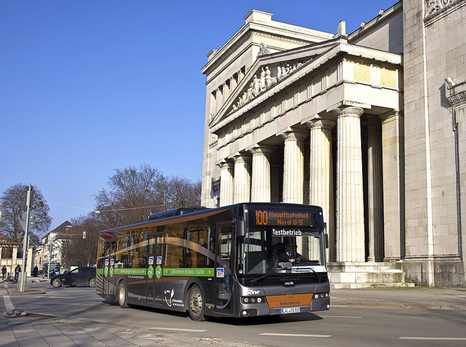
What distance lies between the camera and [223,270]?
11.3 meters

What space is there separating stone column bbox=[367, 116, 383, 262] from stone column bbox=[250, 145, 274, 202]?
8413 mm

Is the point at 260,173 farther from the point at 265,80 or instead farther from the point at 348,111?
the point at 348,111

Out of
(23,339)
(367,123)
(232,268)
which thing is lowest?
(23,339)

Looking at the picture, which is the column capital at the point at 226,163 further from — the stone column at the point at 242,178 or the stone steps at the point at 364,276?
the stone steps at the point at 364,276

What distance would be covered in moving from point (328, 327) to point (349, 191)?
49.9ft

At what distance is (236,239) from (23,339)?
462cm

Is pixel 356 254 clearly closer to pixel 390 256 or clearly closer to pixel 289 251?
pixel 390 256

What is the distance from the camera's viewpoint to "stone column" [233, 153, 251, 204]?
3831 centimetres

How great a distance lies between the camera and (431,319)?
462 inches

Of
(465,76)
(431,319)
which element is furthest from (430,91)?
(431,319)

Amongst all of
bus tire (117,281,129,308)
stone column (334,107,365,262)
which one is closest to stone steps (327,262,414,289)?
stone column (334,107,365,262)

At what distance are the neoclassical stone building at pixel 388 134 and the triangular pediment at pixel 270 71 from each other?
13cm

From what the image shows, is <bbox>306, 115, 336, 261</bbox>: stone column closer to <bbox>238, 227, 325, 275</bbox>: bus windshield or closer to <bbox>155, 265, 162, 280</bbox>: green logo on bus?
<bbox>155, 265, 162, 280</bbox>: green logo on bus

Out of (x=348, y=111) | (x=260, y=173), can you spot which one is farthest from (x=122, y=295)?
(x=260, y=173)
